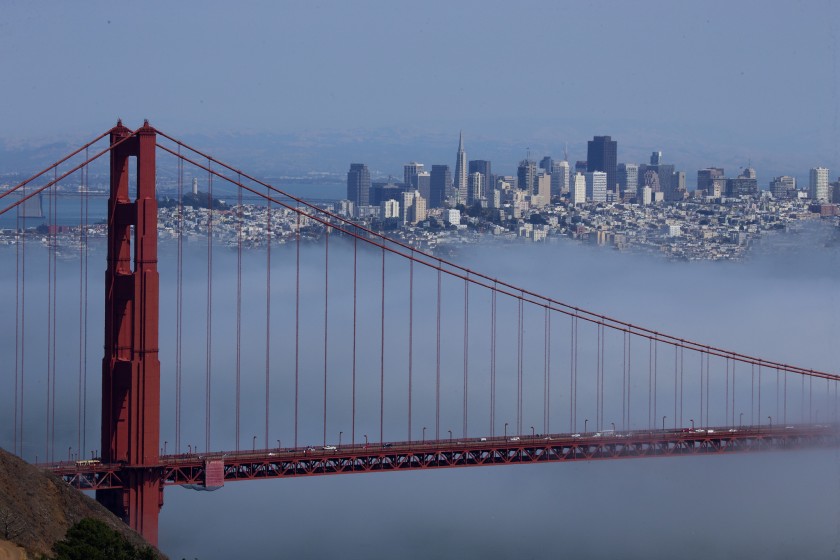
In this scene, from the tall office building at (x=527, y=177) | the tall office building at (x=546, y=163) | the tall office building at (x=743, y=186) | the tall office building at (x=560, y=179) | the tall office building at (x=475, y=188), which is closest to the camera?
the tall office building at (x=743, y=186)

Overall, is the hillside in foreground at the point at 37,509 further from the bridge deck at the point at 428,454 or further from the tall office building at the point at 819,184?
the tall office building at the point at 819,184

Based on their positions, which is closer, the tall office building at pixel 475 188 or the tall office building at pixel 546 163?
the tall office building at pixel 475 188

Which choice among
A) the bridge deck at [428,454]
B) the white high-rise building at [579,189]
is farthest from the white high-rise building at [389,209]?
the bridge deck at [428,454]

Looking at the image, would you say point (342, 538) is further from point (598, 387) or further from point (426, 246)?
point (426, 246)

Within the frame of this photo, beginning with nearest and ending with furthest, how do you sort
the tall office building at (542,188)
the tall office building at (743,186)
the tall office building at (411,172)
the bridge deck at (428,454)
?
the bridge deck at (428,454)
the tall office building at (743,186)
the tall office building at (411,172)
the tall office building at (542,188)

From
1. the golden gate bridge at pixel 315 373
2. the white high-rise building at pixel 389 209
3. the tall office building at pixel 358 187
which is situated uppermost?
the tall office building at pixel 358 187

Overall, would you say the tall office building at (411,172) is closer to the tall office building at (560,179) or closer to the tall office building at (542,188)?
the tall office building at (542,188)

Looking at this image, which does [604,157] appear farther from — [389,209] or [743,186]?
[389,209]

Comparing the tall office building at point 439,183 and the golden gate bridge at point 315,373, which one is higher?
the tall office building at point 439,183
